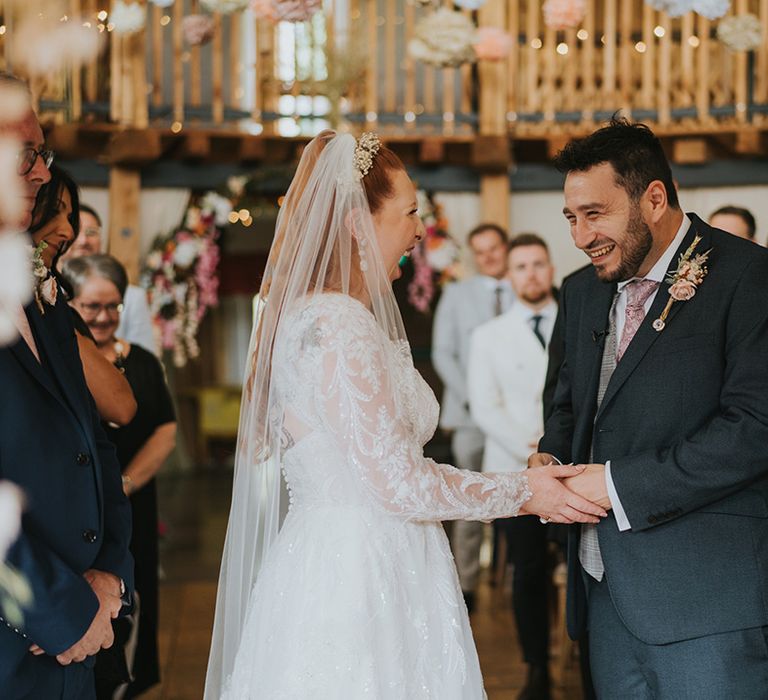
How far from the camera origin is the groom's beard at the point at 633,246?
2459 mm

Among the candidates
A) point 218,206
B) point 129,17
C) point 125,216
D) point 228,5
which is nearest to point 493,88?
point 218,206

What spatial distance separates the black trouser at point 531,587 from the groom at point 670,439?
1.81 m

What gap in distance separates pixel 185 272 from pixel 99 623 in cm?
670

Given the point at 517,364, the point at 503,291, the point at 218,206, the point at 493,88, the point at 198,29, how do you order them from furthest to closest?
the point at 493,88
the point at 218,206
the point at 198,29
the point at 503,291
the point at 517,364

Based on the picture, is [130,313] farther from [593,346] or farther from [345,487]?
[593,346]

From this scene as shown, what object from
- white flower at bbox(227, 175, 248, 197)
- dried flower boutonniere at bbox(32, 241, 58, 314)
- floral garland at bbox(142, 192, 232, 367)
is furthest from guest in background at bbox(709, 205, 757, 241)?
white flower at bbox(227, 175, 248, 197)

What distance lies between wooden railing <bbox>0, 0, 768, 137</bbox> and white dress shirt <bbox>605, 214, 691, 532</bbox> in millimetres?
6077

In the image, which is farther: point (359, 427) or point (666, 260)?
point (666, 260)

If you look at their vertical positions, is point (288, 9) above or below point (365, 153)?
above

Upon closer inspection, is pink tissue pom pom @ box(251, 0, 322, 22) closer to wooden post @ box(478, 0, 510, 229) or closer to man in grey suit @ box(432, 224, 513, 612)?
man in grey suit @ box(432, 224, 513, 612)

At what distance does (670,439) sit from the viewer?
2.39m

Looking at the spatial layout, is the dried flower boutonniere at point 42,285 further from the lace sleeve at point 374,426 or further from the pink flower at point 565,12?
the pink flower at point 565,12

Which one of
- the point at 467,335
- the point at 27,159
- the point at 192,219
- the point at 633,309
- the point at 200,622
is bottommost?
the point at 200,622

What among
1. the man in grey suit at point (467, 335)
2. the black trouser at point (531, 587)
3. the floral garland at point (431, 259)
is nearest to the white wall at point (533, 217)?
the floral garland at point (431, 259)
